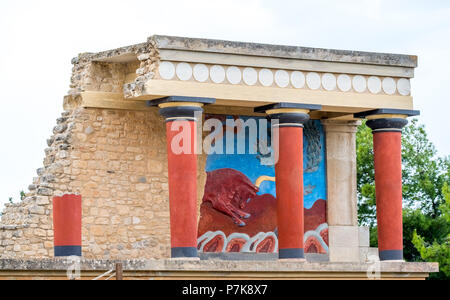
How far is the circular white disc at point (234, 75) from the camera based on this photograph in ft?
64.3

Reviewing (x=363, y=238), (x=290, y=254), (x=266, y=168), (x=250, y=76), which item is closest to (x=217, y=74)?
(x=250, y=76)

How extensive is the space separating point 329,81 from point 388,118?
4.70 ft

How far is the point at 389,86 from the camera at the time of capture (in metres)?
21.1

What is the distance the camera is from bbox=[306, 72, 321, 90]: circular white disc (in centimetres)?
2038

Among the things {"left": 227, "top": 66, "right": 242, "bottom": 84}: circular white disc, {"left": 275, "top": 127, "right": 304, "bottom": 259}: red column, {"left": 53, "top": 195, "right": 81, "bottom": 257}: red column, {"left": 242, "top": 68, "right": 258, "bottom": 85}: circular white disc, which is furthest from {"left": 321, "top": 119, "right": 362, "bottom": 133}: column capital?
{"left": 53, "top": 195, "right": 81, "bottom": 257}: red column

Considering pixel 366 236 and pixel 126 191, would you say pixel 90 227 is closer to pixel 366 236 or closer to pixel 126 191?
pixel 126 191

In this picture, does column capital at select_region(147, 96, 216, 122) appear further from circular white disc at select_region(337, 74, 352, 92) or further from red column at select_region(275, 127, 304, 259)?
circular white disc at select_region(337, 74, 352, 92)

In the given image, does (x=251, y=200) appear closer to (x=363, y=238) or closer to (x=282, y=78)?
(x=363, y=238)

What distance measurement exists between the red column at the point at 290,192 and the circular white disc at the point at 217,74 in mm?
1510

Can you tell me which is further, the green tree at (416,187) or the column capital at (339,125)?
the green tree at (416,187)

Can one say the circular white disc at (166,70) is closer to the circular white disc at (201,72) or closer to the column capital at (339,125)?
the circular white disc at (201,72)

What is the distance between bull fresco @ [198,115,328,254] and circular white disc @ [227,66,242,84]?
6.23 ft

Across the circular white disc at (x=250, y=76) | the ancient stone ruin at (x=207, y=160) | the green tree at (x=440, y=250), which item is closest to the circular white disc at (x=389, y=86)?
the ancient stone ruin at (x=207, y=160)
